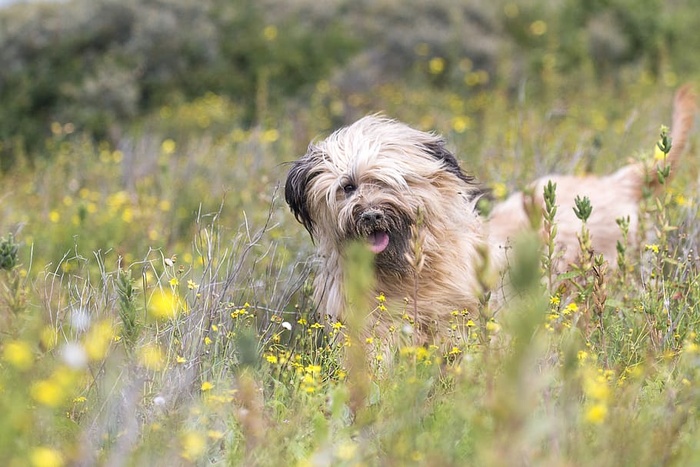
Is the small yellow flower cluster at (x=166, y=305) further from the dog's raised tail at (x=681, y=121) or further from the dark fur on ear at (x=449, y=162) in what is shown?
the dog's raised tail at (x=681, y=121)

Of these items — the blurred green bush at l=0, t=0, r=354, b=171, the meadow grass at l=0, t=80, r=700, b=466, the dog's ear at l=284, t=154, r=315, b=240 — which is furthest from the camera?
the blurred green bush at l=0, t=0, r=354, b=171

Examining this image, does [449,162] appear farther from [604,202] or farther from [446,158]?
[604,202]

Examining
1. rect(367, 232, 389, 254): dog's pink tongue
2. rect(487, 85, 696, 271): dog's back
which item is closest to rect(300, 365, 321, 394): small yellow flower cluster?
rect(367, 232, 389, 254): dog's pink tongue

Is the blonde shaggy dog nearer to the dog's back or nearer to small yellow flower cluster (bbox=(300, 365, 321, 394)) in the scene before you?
the dog's back

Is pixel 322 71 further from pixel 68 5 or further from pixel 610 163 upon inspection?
pixel 610 163

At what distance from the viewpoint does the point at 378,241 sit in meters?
4.24

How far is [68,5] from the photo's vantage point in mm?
12742

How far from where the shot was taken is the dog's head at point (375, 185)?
4246 mm

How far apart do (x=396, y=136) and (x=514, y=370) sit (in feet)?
9.52

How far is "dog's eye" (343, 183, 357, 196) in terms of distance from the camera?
4410 millimetres

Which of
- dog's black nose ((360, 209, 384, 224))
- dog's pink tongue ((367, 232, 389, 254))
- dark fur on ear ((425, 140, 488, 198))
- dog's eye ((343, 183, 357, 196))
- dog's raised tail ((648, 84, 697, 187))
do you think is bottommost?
dog's pink tongue ((367, 232, 389, 254))

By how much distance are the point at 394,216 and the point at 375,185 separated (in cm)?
19

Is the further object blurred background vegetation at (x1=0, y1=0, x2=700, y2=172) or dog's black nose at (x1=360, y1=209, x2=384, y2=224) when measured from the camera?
blurred background vegetation at (x1=0, y1=0, x2=700, y2=172)

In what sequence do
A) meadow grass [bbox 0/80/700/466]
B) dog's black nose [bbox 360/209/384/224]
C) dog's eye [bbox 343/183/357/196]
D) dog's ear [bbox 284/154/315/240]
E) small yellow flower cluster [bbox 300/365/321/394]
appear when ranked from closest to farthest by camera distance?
meadow grass [bbox 0/80/700/466] → small yellow flower cluster [bbox 300/365/321/394] → dog's black nose [bbox 360/209/384/224] → dog's eye [bbox 343/183/357/196] → dog's ear [bbox 284/154/315/240]
